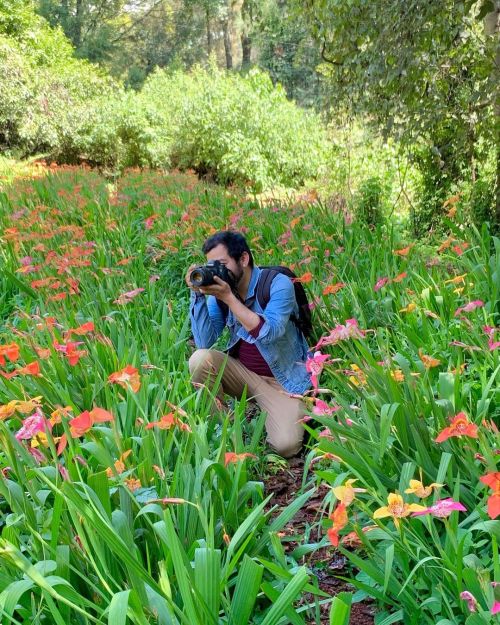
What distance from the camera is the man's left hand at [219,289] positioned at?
7.45 feet

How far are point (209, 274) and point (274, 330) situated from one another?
369 millimetres

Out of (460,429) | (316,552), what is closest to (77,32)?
(316,552)

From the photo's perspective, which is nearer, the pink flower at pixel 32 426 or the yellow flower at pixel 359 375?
the pink flower at pixel 32 426

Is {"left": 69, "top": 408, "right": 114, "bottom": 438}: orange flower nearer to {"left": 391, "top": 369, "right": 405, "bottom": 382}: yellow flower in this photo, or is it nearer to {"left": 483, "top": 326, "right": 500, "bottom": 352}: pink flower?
{"left": 391, "top": 369, "right": 405, "bottom": 382}: yellow flower

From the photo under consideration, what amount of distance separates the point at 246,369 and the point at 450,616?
1.66 m

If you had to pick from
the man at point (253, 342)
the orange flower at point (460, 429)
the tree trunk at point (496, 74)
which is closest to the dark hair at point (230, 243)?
the man at point (253, 342)

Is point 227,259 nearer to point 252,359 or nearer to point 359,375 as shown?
point 252,359

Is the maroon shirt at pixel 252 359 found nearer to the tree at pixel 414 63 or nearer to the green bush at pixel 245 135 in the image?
the tree at pixel 414 63

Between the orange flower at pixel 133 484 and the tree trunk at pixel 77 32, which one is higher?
the tree trunk at pixel 77 32

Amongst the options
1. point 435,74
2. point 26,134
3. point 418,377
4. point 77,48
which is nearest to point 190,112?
point 26,134

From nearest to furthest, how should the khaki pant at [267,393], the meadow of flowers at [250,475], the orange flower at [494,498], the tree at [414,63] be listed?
the orange flower at [494,498] < the meadow of flowers at [250,475] < the khaki pant at [267,393] < the tree at [414,63]

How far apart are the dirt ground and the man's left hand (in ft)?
2.20

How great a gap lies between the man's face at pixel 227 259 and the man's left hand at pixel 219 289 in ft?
0.55

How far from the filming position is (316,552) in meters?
1.67
